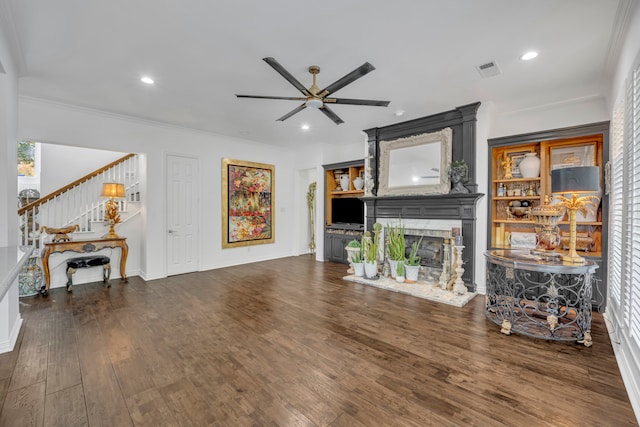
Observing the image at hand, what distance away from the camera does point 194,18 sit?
2.30 m

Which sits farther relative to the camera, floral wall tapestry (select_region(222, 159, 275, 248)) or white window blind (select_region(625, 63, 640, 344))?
floral wall tapestry (select_region(222, 159, 275, 248))

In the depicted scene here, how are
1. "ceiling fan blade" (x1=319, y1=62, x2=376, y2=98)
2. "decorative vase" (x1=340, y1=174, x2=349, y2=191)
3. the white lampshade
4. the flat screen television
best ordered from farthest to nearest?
"decorative vase" (x1=340, y1=174, x2=349, y2=191) → the flat screen television → the white lampshade → "ceiling fan blade" (x1=319, y1=62, x2=376, y2=98)

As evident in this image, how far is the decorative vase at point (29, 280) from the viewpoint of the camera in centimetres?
395

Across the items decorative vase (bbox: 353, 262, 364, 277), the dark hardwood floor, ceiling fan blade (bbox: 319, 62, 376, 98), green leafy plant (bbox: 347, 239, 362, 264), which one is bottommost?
the dark hardwood floor

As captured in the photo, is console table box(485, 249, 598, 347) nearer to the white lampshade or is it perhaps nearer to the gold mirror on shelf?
the gold mirror on shelf

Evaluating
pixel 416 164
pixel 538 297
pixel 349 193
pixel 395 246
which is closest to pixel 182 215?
pixel 349 193

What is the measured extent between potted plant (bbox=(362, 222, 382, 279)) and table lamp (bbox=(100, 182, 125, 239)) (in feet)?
14.1

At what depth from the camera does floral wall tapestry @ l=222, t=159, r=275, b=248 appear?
600cm

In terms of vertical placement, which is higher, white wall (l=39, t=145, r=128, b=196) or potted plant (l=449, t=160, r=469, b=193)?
white wall (l=39, t=145, r=128, b=196)

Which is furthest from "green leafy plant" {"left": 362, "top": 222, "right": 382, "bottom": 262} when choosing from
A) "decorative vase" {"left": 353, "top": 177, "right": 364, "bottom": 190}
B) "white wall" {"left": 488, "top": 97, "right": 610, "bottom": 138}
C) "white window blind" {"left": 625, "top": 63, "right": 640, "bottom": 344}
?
"white window blind" {"left": 625, "top": 63, "right": 640, "bottom": 344}

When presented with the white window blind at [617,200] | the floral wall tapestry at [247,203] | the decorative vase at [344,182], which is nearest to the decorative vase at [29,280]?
the floral wall tapestry at [247,203]

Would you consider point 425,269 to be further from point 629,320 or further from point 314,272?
point 629,320

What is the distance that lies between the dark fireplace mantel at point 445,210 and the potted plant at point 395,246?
0.27 metres

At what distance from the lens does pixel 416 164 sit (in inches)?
191
